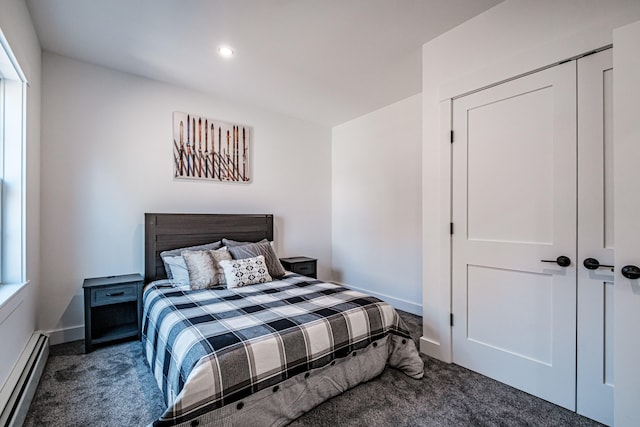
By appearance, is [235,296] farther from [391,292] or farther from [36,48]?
[36,48]

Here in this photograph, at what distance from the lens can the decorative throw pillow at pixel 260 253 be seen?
302cm

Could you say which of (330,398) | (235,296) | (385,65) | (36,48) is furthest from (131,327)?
(385,65)

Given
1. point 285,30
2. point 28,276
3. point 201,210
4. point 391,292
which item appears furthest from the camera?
point 391,292

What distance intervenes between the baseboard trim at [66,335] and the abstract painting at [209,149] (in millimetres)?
1736

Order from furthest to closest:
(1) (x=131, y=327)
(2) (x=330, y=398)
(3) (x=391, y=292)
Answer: (3) (x=391, y=292) < (1) (x=131, y=327) < (2) (x=330, y=398)

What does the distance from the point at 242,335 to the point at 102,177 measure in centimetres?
234

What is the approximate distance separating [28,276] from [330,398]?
237 cm

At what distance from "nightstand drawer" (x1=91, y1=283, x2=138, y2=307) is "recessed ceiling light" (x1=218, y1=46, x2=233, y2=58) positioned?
223cm

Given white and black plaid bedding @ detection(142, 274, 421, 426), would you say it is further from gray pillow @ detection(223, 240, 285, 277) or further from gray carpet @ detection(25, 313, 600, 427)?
gray pillow @ detection(223, 240, 285, 277)

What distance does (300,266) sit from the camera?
387 cm

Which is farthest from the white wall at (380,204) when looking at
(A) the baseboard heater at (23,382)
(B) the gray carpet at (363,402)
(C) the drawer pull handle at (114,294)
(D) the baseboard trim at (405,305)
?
(A) the baseboard heater at (23,382)

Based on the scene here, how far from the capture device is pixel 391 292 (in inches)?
149

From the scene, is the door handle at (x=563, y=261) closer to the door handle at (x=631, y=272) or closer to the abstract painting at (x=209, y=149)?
the door handle at (x=631, y=272)

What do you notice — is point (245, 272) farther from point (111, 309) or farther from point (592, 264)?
point (592, 264)
